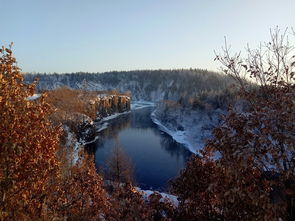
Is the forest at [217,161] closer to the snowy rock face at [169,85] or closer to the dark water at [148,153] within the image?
the dark water at [148,153]

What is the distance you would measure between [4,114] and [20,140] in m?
0.70

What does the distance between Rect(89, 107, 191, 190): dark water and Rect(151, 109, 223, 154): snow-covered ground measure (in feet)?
8.71

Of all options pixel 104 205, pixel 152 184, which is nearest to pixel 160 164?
pixel 152 184

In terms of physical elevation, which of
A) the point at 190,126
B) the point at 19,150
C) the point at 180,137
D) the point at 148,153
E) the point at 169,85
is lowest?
the point at 148,153

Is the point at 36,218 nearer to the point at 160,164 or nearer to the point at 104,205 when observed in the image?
the point at 104,205

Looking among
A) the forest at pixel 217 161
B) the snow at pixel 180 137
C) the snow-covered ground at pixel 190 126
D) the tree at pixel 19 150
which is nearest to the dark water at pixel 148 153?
the snow at pixel 180 137

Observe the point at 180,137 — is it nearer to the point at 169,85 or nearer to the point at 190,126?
the point at 190,126

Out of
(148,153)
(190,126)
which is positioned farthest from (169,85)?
(148,153)

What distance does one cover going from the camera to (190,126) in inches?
2483

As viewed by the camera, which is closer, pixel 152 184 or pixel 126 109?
pixel 152 184

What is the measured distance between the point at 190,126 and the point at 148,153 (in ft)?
70.6

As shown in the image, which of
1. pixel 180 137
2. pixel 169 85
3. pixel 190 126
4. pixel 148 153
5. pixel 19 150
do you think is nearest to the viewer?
pixel 19 150

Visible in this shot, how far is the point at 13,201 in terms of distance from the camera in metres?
5.87

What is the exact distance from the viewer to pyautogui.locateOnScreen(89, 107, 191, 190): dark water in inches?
1335
